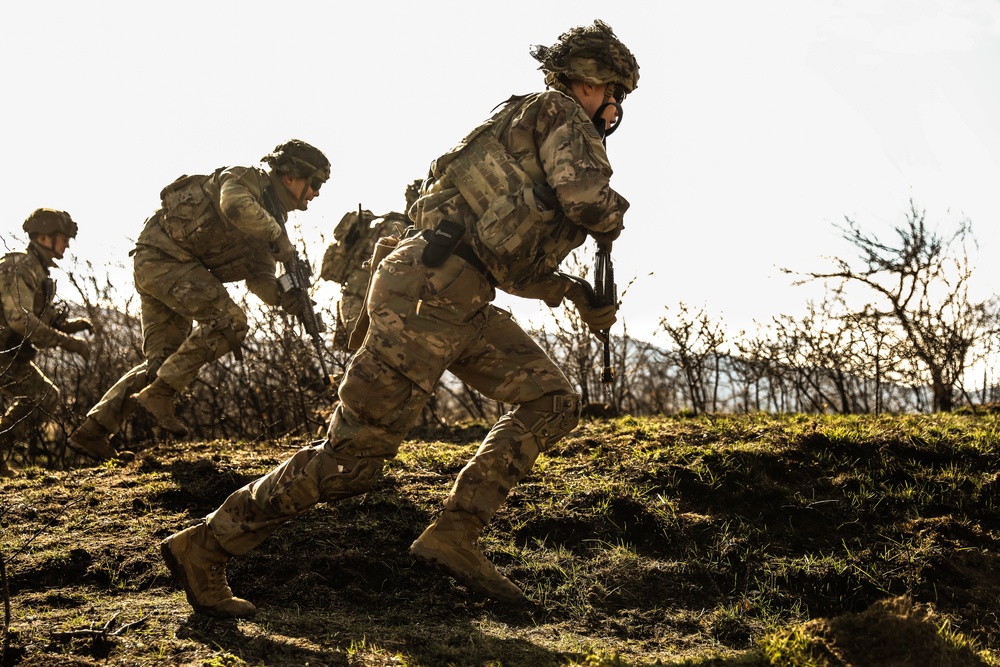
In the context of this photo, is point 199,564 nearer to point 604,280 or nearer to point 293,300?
point 604,280

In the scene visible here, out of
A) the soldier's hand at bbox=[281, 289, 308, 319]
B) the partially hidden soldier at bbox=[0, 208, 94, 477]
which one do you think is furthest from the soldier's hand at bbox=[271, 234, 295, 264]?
the partially hidden soldier at bbox=[0, 208, 94, 477]

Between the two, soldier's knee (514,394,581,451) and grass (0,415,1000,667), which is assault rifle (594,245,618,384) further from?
grass (0,415,1000,667)

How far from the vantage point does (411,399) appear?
3.18 meters

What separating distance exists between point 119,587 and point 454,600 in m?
1.31

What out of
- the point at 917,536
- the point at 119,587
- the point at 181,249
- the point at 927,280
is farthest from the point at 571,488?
the point at 927,280

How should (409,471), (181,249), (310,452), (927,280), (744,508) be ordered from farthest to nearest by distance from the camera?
(927,280)
(181,249)
(409,471)
(744,508)
(310,452)

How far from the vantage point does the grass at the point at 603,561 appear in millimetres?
2844

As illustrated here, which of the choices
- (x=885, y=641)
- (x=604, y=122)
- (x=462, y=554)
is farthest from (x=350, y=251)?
(x=885, y=641)

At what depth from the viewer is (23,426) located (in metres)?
7.06

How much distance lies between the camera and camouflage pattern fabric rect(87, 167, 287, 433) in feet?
18.4

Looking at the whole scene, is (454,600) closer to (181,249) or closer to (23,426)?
(181,249)

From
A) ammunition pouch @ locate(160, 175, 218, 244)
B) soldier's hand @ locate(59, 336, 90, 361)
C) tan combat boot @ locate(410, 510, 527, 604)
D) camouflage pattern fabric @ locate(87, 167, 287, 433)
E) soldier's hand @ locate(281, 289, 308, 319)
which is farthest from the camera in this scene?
soldier's hand @ locate(59, 336, 90, 361)

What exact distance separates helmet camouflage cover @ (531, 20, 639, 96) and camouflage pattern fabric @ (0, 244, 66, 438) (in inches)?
173

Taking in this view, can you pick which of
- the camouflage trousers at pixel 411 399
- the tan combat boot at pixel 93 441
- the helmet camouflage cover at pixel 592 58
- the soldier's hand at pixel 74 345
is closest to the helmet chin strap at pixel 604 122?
the helmet camouflage cover at pixel 592 58
